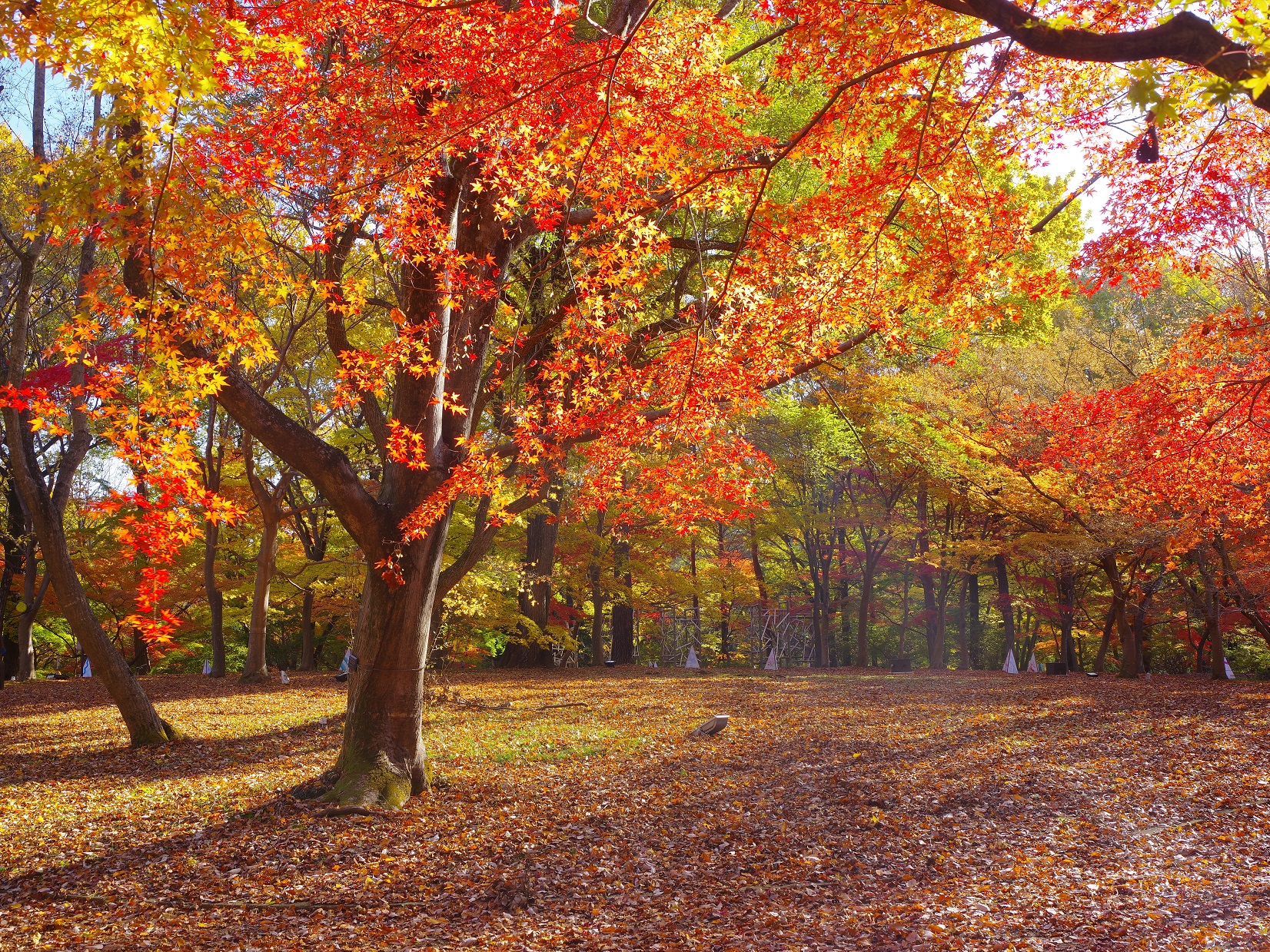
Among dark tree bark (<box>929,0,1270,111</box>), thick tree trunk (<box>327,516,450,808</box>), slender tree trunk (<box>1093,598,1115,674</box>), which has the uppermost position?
dark tree bark (<box>929,0,1270,111</box>)

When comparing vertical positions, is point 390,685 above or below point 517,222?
below

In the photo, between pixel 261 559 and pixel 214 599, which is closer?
pixel 261 559

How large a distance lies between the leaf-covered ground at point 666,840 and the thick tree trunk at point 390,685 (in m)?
0.39

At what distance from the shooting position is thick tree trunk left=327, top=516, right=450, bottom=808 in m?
6.64

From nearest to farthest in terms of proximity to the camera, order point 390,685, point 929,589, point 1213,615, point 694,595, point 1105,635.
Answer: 1. point 390,685
2. point 1213,615
3. point 1105,635
4. point 694,595
5. point 929,589

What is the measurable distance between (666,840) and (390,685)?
102 inches

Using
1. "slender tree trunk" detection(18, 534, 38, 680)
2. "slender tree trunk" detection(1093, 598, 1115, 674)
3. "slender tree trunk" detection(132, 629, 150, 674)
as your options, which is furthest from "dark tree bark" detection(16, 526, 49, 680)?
"slender tree trunk" detection(1093, 598, 1115, 674)

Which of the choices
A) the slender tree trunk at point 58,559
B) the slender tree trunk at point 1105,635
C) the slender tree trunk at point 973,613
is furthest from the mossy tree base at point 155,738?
the slender tree trunk at point 973,613

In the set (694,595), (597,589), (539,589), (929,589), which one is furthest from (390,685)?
(929,589)

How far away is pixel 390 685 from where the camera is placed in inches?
264

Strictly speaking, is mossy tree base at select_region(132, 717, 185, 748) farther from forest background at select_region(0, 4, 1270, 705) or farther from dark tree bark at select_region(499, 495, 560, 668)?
dark tree bark at select_region(499, 495, 560, 668)

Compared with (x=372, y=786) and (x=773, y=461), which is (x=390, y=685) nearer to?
(x=372, y=786)

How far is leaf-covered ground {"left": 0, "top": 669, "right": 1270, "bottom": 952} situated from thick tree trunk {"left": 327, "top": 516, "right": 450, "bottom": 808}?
388 mm

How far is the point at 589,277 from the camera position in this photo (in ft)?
25.2
